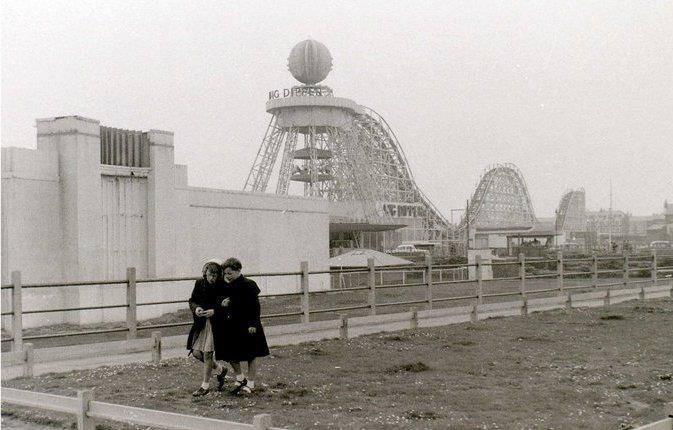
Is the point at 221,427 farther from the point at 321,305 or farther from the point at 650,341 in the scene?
the point at 321,305

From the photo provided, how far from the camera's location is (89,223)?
20.9 m

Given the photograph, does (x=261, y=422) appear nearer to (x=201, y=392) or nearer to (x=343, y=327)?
(x=201, y=392)

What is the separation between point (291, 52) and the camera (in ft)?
197

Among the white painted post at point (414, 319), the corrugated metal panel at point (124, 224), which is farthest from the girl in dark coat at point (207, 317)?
the corrugated metal panel at point (124, 224)

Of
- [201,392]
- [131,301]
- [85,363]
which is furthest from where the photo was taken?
[131,301]

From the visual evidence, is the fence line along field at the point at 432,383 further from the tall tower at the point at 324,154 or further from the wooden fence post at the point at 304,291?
the tall tower at the point at 324,154

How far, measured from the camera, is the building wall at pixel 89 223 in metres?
19.8

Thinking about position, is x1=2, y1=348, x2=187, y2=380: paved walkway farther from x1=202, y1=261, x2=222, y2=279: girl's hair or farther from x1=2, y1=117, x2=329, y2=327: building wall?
x1=2, y1=117, x2=329, y2=327: building wall

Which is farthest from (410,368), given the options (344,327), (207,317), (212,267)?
(344,327)

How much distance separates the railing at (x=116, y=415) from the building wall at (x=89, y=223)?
1288 cm

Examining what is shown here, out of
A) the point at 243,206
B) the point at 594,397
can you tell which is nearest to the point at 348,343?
the point at 594,397

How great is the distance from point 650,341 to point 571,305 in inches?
268

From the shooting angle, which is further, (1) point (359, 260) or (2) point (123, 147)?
(1) point (359, 260)

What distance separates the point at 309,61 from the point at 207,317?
5140 cm
